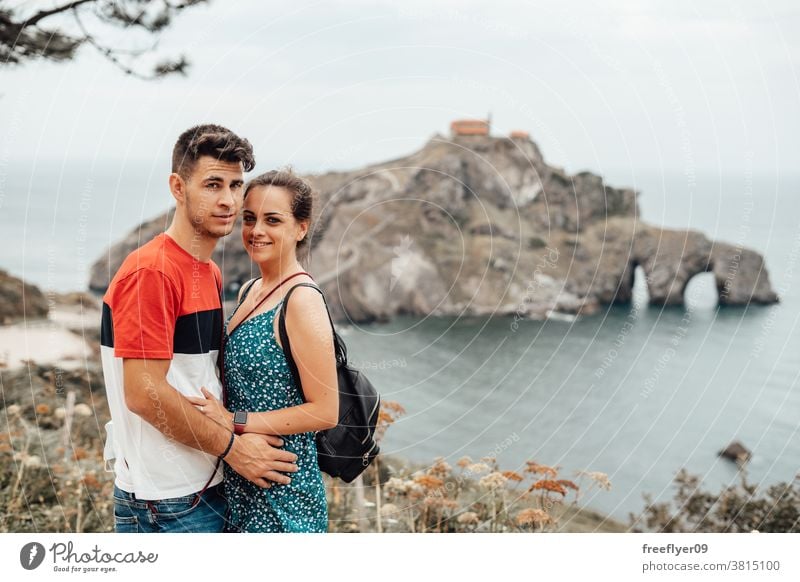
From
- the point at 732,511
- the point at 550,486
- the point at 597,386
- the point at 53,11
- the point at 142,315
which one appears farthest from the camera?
the point at 597,386

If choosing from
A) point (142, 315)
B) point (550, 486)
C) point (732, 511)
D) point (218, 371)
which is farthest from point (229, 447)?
point (732, 511)

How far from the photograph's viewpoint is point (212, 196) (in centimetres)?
265

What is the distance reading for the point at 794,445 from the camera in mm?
19906

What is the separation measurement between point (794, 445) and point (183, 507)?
20.2 meters

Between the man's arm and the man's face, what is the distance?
0.44 meters

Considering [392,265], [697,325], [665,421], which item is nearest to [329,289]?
[392,265]

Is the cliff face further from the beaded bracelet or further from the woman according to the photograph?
the beaded bracelet

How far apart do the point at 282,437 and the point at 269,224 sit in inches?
26.9

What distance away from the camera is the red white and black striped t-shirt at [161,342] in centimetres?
240

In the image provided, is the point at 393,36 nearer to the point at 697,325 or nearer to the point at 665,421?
the point at 665,421

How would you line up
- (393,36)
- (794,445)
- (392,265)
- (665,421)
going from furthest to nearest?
(392,265) < (665,421) < (794,445) < (393,36)

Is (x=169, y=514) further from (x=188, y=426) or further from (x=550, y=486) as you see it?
(x=550, y=486)
